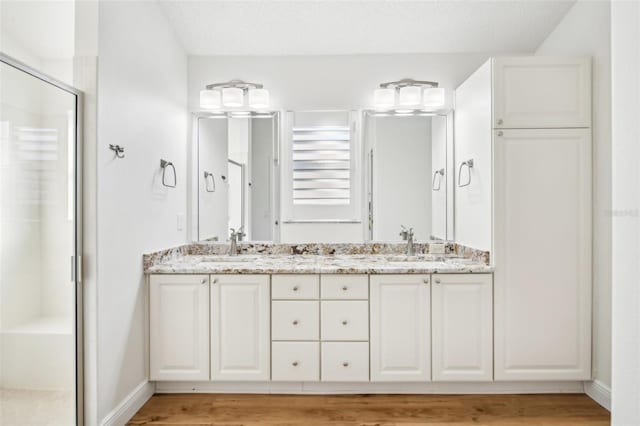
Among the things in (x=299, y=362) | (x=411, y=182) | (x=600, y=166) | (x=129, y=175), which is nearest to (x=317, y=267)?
(x=299, y=362)

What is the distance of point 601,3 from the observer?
7.14 ft

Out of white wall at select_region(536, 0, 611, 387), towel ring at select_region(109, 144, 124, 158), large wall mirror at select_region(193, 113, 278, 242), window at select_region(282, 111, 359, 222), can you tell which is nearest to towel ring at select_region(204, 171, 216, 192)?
large wall mirror at select_region(193, 113, 278, 242)

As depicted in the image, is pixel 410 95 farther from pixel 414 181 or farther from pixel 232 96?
pixel 232 96

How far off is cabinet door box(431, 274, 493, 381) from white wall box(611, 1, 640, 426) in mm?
1297

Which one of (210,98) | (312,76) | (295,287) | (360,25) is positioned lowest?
(295,287)

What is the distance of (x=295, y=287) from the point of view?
7.64 feet

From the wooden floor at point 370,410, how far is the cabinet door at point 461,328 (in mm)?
169

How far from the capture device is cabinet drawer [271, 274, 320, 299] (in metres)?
2.33

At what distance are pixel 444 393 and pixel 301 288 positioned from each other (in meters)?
1.09

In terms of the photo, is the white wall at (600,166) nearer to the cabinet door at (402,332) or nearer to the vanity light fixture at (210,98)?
the cabinet door at (402,332)

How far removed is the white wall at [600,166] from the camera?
2.17 meters

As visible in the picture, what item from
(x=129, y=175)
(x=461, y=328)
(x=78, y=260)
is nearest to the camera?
(x=78, y=260)

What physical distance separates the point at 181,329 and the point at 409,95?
7.20 ft

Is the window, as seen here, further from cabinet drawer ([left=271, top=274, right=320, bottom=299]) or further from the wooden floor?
the wooden floor
